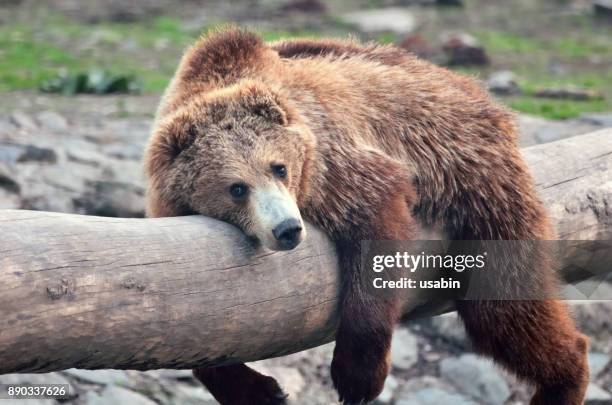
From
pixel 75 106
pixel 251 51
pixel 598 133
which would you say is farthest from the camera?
pixel 75 106

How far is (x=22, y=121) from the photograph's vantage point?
8.34 meters

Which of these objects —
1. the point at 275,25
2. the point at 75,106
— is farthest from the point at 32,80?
the point at 275,25

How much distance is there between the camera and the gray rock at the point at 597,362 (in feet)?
20.9

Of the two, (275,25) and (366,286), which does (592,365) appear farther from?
(275,25)

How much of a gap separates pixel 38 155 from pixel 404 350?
3.02m

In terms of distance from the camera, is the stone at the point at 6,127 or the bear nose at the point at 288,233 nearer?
the bear nose at the point at 288,233

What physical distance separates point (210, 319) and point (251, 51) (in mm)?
1500

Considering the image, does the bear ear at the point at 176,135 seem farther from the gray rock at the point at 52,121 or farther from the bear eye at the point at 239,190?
the gray rock at the point at 52,121

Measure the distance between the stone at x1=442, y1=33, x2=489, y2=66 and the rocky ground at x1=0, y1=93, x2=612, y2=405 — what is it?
10.9 ft

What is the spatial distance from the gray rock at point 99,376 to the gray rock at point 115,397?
6 centimetres

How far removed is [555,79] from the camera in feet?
37.6

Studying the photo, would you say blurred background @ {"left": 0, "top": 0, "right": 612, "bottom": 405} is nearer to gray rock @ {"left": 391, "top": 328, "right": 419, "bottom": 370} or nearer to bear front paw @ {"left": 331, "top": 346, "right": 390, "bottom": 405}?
gray rock @ {"left": 391, "top": 328, "right": 419, "bottom": 370}

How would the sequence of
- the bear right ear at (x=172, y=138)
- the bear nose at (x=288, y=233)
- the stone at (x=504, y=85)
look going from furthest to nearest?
the stone at (x=504, y=85), the bear right ear at (x=172, y=138), the bear nose at (x=288, y=233)

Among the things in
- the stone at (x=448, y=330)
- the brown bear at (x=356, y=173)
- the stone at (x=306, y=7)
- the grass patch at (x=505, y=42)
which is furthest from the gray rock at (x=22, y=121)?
the stone at (x=306, y=7)
